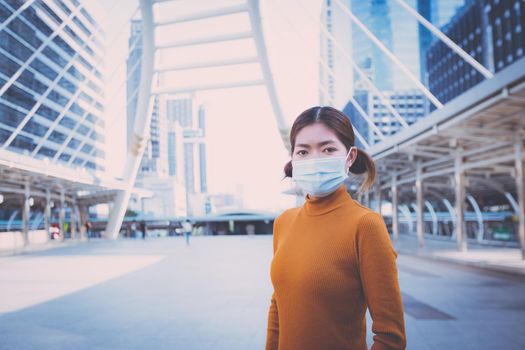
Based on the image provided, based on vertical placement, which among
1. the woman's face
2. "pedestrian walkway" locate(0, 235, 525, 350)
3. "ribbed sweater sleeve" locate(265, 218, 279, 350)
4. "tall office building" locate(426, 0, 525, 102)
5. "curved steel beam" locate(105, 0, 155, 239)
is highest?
"tall office building" locate(426, 0, 525, 102)

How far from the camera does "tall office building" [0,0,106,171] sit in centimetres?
1911

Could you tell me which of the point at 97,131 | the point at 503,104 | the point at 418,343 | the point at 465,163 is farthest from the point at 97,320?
the point at 97,131

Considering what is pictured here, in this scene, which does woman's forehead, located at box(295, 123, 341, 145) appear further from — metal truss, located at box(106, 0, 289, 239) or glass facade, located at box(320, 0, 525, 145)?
glass facade, located at box(320, 0, 525, 145)

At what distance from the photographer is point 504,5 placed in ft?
206

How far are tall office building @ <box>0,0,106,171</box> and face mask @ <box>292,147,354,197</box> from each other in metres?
18.4

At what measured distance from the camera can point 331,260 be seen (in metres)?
1.59

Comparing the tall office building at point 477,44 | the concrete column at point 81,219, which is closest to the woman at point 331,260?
the concrete column at point 81,219

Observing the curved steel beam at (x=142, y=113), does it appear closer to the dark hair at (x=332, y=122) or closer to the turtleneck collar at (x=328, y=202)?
the dark hair at (x=332, y=122)

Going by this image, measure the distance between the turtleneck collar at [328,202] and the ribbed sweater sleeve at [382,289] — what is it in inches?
10.8

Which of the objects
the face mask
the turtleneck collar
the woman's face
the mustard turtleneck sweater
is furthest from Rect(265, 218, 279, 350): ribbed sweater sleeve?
the woman's face

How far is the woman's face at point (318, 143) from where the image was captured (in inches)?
68.7

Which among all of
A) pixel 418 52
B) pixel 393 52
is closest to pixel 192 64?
pixel 393 52

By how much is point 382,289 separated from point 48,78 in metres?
47.1

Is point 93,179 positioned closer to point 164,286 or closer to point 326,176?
point 164,286
